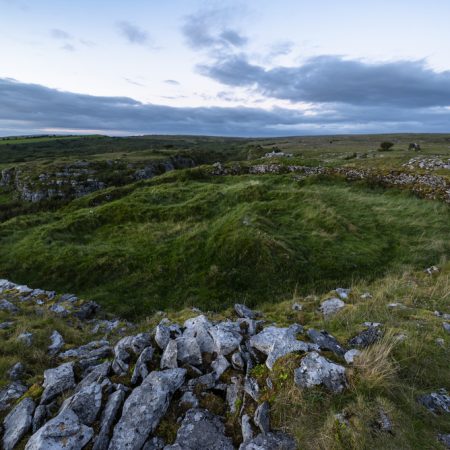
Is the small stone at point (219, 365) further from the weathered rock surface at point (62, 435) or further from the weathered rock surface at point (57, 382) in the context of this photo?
the weathered rock surface at point (57, 382)

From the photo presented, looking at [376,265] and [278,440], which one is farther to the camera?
[376,265]

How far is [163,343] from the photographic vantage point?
6273 millimetres

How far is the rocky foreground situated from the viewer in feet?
14.1

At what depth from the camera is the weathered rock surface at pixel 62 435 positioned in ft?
13.7

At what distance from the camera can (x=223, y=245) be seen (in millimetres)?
16188

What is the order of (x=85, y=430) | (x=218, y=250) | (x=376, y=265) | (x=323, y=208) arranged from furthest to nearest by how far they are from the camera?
(x=323, y=208) < (x=218, y=250) < (x=376, y=265) < (x=85, y=430)

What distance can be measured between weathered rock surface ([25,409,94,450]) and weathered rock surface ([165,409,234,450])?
4.31 ft

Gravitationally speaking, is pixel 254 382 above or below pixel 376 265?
above

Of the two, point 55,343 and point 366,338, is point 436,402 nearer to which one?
point 366,338

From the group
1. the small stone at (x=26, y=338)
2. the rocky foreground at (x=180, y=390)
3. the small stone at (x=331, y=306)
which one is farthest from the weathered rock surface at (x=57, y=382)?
the small stone at (x=331, y=306)

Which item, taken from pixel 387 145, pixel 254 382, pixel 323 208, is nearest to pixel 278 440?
pixel 254 382

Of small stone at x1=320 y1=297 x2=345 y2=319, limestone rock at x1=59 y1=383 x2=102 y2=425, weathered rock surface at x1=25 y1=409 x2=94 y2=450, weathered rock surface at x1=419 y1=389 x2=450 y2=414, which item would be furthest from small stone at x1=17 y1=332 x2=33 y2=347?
weathered rock surface at x1=419 y1=389 x2=450 y2=414

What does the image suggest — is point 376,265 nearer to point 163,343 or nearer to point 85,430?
point 163,343

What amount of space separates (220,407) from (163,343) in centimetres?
204
